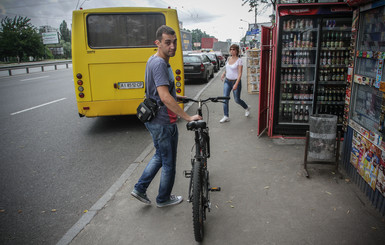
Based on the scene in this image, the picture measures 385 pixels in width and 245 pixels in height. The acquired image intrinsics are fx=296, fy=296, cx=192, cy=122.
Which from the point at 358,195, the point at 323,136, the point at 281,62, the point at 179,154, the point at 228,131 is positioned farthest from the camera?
the point at 228,131

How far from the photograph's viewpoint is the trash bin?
4.44m

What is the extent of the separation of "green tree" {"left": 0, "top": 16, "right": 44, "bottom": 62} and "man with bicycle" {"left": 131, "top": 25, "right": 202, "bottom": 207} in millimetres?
57396

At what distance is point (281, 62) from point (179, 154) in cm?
277

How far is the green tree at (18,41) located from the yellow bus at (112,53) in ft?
175

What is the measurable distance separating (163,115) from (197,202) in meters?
1.01

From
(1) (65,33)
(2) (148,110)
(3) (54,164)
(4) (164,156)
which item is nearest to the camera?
(2) (148,110)

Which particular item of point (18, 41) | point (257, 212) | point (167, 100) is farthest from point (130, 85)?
point (18, 41)

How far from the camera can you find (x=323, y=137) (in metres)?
4.49

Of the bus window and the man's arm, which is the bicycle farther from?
the bus window

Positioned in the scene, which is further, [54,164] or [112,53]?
[112,53]

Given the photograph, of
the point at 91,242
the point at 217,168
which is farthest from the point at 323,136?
the point at 91,242

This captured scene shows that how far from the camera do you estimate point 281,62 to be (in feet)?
19.7

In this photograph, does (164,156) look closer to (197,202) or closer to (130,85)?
(197,202)

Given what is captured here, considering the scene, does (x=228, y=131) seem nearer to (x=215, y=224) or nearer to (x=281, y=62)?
(x=281, y=62)
